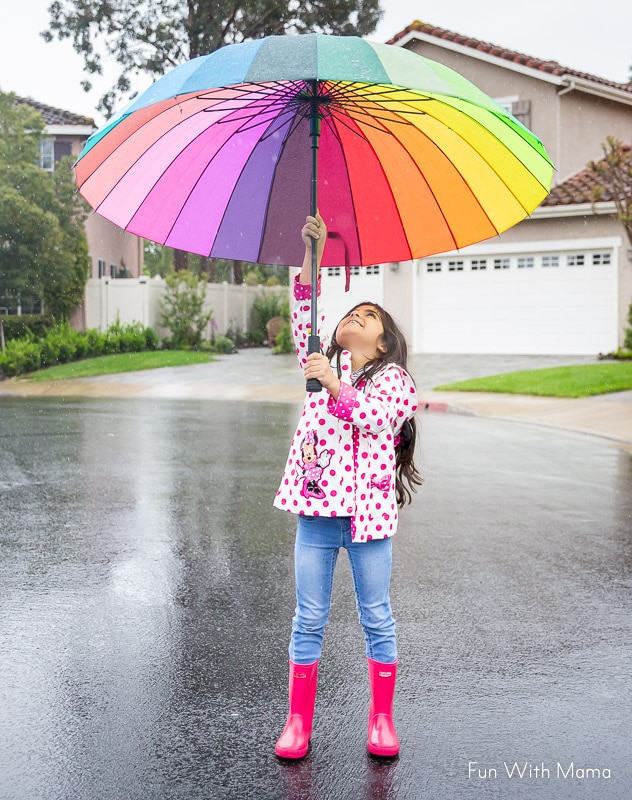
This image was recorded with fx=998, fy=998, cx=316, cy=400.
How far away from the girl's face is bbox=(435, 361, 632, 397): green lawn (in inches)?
541

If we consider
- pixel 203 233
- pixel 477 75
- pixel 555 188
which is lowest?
pixel 203 233

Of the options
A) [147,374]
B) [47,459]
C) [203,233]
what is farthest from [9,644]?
[147,374]

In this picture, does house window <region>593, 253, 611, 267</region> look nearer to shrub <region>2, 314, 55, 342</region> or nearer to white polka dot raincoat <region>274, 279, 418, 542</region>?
shrub <region>2, 314, 55, 342</region>

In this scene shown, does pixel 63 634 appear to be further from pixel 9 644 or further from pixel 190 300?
pixel 190 300

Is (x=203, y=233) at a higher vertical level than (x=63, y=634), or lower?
higher

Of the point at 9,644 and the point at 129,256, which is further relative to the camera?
the point at 129,256

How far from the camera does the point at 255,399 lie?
58.7 ft

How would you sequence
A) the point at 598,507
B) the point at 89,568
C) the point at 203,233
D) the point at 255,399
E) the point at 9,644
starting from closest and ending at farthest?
the point at 203,233 < the point at 9,644 < the point at 89,568 < the point at 598,507 < the point at 255,399

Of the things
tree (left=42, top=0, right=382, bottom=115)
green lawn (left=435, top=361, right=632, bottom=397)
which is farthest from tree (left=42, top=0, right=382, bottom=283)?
Answer: green lawn (left=435, top=361, right=632, bottom=397)

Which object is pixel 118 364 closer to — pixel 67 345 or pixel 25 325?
pixel 67 345

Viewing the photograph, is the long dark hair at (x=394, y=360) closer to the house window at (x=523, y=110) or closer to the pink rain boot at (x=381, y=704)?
the pink rain boot at (x=381, y=704)

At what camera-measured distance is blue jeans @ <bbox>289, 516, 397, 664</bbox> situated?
348cm

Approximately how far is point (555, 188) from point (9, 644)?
22.0 meters

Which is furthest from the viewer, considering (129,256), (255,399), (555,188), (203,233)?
(129,256)
